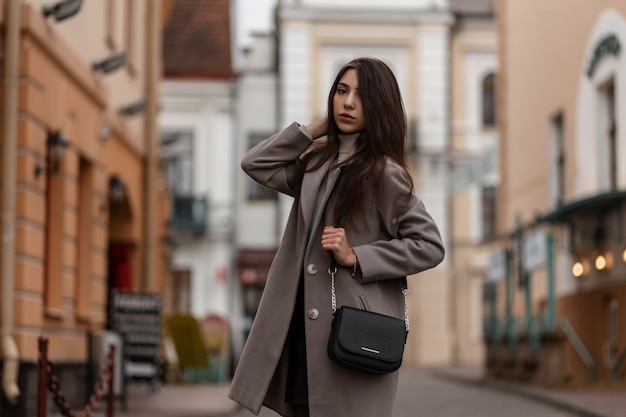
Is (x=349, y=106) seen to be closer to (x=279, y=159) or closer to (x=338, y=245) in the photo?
(x=279, y=159)

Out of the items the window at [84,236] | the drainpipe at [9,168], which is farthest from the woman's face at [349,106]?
the window at [84,236]

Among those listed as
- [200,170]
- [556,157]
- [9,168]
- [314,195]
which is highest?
[200,170]

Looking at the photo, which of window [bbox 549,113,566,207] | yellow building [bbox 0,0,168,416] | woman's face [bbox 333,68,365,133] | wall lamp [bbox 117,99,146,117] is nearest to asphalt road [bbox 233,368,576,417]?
yellow building [bbox 0,0,168,416]

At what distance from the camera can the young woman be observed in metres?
4.37

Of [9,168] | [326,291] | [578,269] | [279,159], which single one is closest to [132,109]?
[578,269]

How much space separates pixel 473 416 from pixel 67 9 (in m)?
5.65

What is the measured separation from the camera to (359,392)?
171 inches

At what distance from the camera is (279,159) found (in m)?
4.72

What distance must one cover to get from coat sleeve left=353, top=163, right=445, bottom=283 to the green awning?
13.9 m

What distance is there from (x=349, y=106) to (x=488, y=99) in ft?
120

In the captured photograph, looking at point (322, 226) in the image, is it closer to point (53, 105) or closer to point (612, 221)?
point (53, 105)

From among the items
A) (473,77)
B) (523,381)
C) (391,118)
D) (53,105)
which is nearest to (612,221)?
(523,381)

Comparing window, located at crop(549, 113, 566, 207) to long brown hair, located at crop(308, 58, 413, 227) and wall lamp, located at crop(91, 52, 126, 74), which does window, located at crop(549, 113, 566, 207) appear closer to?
wall lamp, located at crop(91, 52, 126, 74)

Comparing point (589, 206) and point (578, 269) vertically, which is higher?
point (589, 206)
